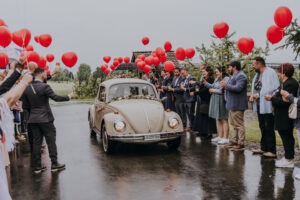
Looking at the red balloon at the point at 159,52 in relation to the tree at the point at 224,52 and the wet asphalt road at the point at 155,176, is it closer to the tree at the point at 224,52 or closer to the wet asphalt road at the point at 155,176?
the tree at the point at 224,52

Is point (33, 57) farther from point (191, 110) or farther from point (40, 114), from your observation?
point (40, 114)

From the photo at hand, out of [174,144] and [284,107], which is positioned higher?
[284,107]

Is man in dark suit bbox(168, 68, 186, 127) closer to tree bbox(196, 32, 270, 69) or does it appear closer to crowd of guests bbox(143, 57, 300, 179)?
crowd of guests bbox(143, 57, 300, 179)

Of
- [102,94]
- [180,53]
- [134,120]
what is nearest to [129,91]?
[102,94]

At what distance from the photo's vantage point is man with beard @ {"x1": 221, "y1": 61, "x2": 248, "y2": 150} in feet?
29.1

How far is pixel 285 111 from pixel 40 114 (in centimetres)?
475

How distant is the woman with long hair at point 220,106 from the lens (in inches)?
387

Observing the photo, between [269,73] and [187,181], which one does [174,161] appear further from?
[269,73]

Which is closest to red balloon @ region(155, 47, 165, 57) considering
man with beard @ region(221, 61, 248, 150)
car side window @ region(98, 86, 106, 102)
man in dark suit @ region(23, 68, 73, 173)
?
car side window @ region(98, 86, 106, 102)

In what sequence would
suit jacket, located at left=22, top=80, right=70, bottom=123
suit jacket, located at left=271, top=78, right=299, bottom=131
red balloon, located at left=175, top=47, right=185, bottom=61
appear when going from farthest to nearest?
red balloon, located at left=175, top=47, right=185, bottom=61 < suit jacket, located at left=22, top=80, right=70, bottom=123 < suit jacket, located at left=271, top=78, right=299, bottom=131

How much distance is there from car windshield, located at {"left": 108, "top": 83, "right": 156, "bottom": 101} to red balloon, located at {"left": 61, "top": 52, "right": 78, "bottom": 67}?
1522 millimetres

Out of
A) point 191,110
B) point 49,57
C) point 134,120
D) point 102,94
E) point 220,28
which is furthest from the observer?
point 49,57

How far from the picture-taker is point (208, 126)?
10.9m

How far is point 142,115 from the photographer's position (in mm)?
8688
